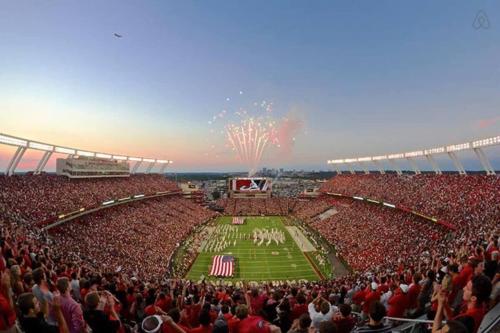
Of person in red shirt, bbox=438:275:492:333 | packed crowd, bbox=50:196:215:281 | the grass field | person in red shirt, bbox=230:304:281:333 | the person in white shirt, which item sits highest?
person in red shirt, bbox=438:275:492:333

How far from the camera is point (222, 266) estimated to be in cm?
3625

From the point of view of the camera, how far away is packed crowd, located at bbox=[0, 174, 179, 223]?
98.7 ft

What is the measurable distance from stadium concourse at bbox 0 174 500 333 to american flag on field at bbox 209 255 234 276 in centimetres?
322

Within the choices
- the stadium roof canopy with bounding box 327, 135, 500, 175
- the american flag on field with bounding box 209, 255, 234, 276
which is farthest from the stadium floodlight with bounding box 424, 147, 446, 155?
the american flag on field with bounding box 209, 255, 234, 276

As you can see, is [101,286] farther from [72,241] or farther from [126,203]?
[126,203]

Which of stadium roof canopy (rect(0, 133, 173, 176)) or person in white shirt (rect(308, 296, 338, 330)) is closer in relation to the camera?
person in white shirt (rect(308, 296, 338, 330))

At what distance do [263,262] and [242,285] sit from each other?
1253 centimetres

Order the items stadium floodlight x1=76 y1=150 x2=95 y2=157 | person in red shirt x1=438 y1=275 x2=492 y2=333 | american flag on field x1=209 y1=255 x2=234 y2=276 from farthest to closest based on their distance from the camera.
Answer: stadium floodlight x1=76 y1=150 x2=95 y2=157 → american flag on field x1=209 y1=255 x2=234 y2=276 → person in red shirt x1=438 y1=275 x2=492 y2=333

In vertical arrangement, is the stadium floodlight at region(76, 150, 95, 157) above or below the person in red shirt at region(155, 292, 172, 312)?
above

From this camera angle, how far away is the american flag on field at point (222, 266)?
34.7 metres

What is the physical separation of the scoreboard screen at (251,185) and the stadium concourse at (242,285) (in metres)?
5.72

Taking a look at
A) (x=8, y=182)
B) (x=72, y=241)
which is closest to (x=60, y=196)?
(x=8, y=182)

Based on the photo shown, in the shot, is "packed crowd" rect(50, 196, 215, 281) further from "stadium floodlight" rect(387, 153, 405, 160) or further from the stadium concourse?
"stadium floodlight" rect(387, 153, 405, 160)

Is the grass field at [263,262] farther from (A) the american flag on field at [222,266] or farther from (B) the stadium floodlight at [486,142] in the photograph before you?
(B) the stadium floodlight at [486,142]
